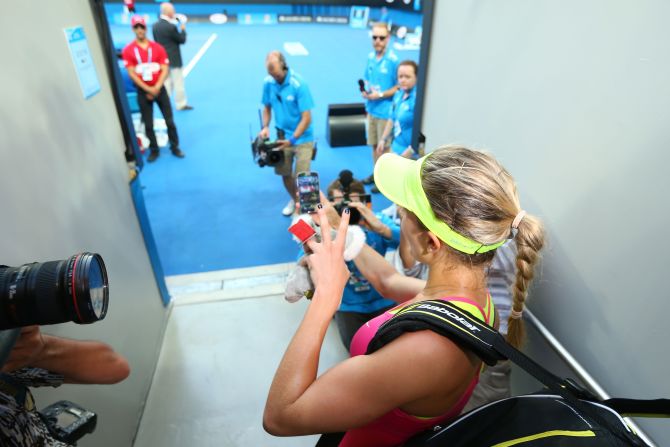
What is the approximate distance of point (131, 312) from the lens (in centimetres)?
228

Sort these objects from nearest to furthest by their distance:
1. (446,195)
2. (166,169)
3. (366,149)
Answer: (446,195), (166,169), (366,149)

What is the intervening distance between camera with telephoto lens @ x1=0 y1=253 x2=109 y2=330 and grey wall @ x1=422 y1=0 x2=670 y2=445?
5.12 ft

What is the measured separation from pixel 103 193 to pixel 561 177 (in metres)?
2.13

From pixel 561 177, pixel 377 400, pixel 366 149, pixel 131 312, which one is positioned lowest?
pixel 366 149

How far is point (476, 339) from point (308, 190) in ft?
3.49

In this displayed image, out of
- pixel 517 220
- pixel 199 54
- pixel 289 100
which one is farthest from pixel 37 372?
pixel 199 54

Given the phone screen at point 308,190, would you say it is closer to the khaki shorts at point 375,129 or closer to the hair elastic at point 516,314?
the hair elastic at point 516,314

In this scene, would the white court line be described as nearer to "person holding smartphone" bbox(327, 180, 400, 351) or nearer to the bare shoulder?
"person holding smartphone" bbox(327, 180, 400, 351)

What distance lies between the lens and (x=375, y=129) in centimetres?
532

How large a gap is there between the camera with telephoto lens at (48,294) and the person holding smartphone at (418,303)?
1.56 feet

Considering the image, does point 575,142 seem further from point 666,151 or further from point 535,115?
point 666,151

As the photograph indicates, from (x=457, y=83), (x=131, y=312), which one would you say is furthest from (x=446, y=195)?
(x=131, y=312)

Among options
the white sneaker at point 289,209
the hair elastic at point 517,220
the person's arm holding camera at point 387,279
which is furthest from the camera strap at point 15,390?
the white sneaker at point 289,209

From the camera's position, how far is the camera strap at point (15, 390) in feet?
2.91
